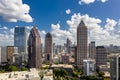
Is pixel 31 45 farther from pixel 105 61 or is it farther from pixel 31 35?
pixel 105 61

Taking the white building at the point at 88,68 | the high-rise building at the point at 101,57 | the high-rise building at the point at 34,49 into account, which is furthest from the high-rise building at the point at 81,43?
the high-rise building at the point at 34,49

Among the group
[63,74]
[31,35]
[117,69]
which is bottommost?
[63,74]

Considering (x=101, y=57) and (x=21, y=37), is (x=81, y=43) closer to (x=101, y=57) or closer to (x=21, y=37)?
(x=101, y=57)

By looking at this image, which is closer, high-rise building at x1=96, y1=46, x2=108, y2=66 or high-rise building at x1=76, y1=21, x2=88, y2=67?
high-rise building at x1=96, y1=46, x2=108, y2=66

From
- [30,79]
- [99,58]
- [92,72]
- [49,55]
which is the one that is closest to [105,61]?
[99,58]

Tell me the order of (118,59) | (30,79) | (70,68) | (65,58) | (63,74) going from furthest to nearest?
1. (65,58)
2. (70,68)
3. (63,74)
4. (30,79)
5. (118,59)

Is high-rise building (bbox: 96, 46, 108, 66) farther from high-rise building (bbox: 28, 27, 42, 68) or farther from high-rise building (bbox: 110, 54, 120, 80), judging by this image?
high-rise building (bbox: 110, 54, 120, 80)

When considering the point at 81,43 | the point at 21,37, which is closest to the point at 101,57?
the point at 81,43

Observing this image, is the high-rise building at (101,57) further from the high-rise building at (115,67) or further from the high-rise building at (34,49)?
the high-rise building at (115,67)

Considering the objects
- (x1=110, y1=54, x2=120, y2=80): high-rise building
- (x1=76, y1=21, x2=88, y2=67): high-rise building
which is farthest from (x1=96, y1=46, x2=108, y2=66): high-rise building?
(x1=110, y1=54, x2=120, y2=80): high-rise building
